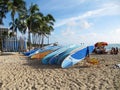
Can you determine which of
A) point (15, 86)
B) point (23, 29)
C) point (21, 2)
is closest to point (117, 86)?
point (15, 86)

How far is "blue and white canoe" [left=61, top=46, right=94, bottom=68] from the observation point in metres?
13.0

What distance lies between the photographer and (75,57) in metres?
14.0

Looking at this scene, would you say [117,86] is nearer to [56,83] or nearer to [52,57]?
[56,83]

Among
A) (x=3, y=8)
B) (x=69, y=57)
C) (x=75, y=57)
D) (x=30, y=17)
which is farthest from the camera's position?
(x=30, y=17)

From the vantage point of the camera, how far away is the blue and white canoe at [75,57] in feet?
A: 42.7

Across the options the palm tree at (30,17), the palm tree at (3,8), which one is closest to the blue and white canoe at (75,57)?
the palm tree at (3,8)

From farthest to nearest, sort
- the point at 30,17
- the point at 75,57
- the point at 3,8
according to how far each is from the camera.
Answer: the point at 30,17
the point at 3,8
the point at 75,57

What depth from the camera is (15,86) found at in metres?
A: 7.96

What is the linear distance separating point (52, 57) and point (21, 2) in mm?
15554

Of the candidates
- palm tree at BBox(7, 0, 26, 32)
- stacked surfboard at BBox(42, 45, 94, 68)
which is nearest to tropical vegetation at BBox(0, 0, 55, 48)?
palm tree at BBox(7, 0, 26, 32)

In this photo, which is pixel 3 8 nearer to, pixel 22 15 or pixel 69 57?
pixel 22 15

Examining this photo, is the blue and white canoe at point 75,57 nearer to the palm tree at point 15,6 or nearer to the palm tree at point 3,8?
the palm tree at point 15,6

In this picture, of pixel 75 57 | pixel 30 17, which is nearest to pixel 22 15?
pixel 30 17

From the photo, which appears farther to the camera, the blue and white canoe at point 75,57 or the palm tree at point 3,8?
the palm tree at point 3,8
